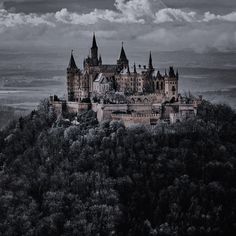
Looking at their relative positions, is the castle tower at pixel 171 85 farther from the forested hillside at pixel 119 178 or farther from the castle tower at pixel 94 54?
the castle tower at pixel 94 54

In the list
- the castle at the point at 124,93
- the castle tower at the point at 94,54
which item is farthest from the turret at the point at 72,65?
the castle tower at the point at 94,54

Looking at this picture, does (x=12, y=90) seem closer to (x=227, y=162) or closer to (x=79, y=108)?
(x=79, y=108)

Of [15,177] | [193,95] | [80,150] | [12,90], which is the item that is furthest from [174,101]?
[12,90]

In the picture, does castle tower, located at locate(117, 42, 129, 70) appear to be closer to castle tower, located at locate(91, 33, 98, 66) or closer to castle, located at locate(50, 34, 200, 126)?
castle, located at locate(50, 34, 200, 126)

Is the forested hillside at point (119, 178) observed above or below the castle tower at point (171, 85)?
below

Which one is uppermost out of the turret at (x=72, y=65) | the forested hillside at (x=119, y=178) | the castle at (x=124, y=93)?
the turret at (x=72, y=65)

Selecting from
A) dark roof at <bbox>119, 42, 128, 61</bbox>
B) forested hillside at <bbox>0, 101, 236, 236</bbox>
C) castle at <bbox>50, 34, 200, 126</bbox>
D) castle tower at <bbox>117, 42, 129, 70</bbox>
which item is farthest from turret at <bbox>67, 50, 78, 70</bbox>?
forested hillside at <bbox>0, 101, 236, 236</bbox>
